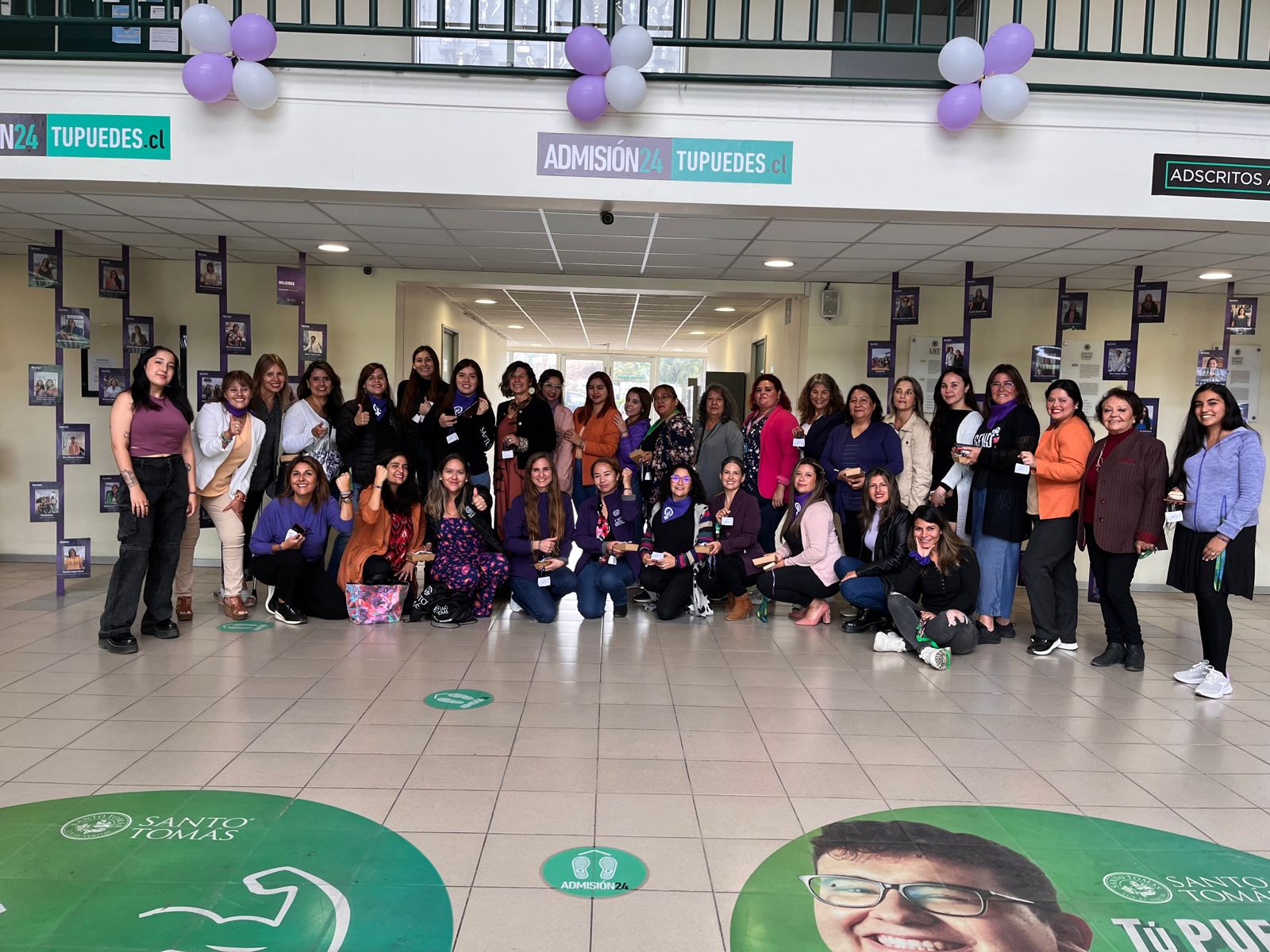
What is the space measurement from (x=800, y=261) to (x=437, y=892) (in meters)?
5.24

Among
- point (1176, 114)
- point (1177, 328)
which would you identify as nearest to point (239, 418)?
point (1176, 114)

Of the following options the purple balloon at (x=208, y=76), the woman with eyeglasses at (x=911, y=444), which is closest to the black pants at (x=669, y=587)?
the woman with eyeglasses at (x=911, y=444)

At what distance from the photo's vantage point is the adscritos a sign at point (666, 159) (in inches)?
186

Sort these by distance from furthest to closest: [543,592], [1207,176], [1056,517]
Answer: [543,592] → [1056,517] → [1207,176]

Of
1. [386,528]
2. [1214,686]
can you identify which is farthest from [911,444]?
[386,528]

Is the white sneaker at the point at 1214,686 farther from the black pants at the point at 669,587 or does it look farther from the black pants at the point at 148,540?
the black pants at the point at 148,540

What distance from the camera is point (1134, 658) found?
496 cm

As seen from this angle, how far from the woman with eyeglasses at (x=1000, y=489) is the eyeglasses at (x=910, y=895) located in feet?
10.4

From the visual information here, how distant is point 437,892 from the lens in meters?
2.47

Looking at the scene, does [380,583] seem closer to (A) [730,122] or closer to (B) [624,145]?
(B) [624,145]

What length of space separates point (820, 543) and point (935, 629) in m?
1.00

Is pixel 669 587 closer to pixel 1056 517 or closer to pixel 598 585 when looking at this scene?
pixel 598 585

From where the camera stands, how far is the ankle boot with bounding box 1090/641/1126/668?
502 centimetres

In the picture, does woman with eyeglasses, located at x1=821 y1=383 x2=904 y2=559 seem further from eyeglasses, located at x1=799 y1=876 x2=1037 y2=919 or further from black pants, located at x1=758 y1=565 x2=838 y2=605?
eyeglasses, located at x1=799 y1=876 x2=1037 y2=919
